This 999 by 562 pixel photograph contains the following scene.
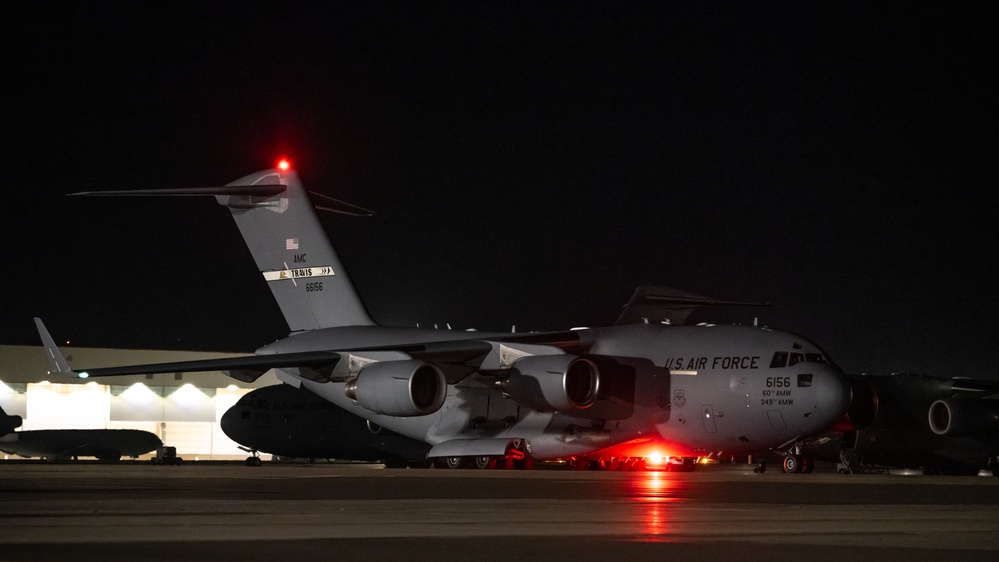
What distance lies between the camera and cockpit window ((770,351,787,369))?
2281 cm

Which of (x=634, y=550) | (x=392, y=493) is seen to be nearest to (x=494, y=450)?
(x=392, y=493)

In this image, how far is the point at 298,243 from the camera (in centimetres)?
2850

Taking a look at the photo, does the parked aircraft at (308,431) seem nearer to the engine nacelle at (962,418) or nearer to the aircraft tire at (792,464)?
the aircraft tire at (792,464)

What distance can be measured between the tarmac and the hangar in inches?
1260

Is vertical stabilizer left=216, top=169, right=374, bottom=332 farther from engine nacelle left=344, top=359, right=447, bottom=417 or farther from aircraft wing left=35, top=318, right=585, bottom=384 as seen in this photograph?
engine nacelle left=344, top=359, right=447, bottom=417

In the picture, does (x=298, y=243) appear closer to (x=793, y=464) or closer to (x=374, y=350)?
(x=374, y=350)

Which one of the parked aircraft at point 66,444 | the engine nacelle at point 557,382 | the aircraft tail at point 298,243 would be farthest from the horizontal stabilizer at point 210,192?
the parked aircraft at point 66,444

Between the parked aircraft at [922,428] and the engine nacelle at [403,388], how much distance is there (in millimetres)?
8473

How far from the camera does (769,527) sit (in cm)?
905

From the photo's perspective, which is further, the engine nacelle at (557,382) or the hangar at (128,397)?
the hangar at (128,397)

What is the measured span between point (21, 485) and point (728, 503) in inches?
336

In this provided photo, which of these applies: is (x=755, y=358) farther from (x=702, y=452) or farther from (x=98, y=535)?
(x=98, y=535)

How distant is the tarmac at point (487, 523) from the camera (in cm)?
701

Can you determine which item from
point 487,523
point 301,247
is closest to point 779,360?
point 301,247
